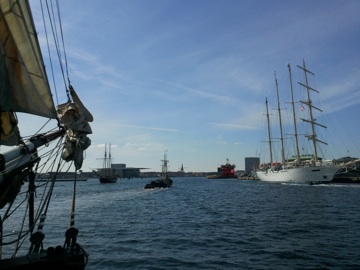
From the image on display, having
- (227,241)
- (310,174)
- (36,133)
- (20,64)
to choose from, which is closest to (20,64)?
(20,64)

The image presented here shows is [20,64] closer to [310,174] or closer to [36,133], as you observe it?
[36,133]

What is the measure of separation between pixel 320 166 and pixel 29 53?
8306cm

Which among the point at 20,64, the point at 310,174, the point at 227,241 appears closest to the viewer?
the point at 20,64

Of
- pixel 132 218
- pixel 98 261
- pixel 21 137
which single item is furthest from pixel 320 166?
pixel 21 137

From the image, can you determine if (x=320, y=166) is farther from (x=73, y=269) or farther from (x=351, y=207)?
(x=73, y=269)

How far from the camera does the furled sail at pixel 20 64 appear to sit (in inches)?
321

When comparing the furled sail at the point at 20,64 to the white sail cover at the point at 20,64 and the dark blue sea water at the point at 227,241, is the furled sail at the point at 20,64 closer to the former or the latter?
the white sail cover at the point at 20,64

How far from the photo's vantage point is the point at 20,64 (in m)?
8.41

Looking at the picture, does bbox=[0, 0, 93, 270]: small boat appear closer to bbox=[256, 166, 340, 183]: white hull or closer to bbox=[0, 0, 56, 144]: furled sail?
bbox=[0, 0, 56, 144]: furled sail

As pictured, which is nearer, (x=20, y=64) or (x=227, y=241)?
(x=20, y=64)

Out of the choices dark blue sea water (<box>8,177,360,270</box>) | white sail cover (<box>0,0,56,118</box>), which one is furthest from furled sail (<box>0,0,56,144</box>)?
dark blue sea water (<box>8,177,360,270</box>)

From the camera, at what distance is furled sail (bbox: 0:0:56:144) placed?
321 inches

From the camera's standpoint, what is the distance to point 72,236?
8367 millimetres

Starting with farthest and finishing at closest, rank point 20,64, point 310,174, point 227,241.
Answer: point 310,174 < point 227,241 < point 20,64
